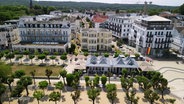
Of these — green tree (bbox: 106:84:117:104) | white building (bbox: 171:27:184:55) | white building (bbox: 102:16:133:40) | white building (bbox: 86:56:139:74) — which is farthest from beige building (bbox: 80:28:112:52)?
green tree (bbox: 106:84:117:104)

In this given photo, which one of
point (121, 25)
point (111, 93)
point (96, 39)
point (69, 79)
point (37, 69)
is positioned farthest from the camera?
point (121, 25)

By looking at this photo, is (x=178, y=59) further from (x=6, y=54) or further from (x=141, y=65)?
(x=6, y=54)

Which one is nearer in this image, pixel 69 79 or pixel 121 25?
pixel 69 79

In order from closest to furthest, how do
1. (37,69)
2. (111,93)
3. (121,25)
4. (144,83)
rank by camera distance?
(111,93)
(144,83)
(37,69)
(121,25)

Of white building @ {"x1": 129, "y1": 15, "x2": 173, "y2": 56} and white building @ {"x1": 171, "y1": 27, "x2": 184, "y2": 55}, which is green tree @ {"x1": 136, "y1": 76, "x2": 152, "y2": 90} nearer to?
white building @ {"x1": 129, "y1": 15, "x2": 173, "y2": 56}

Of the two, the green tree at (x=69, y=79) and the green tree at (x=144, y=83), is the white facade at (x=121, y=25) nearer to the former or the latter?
the green tree at (x=144, y=83)

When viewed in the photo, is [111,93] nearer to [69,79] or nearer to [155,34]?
[69,79]

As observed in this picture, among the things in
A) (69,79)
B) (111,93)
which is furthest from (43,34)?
(111,93)

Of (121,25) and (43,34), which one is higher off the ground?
(121,25)
